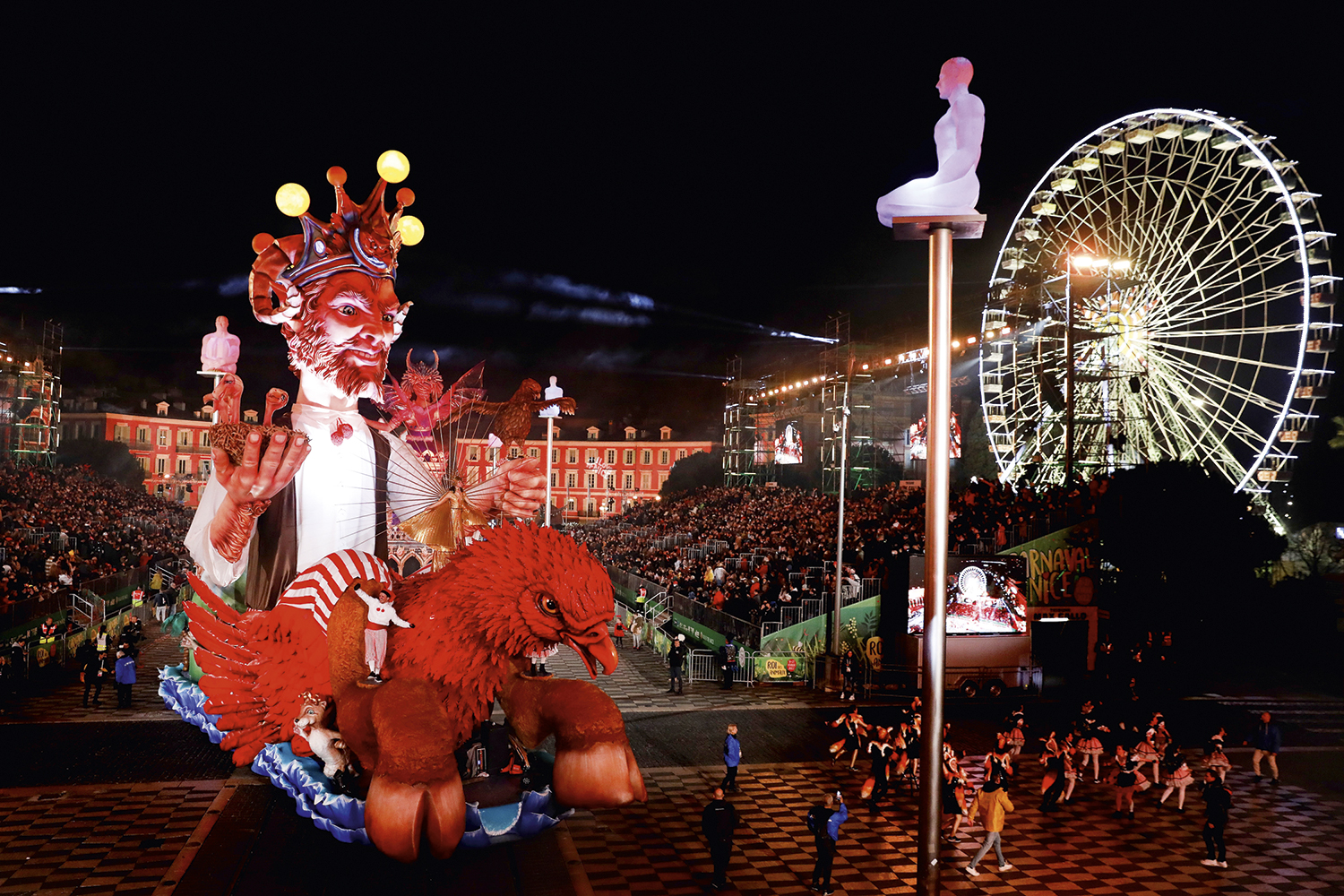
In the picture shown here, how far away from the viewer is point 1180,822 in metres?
12.2

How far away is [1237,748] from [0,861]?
18969 mm

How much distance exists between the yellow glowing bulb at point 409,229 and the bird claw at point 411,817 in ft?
23.9

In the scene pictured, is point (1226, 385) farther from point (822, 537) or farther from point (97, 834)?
point (97, 834)

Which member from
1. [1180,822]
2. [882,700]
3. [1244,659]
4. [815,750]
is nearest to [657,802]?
[815,750]

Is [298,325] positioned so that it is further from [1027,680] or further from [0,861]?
[1027,680]

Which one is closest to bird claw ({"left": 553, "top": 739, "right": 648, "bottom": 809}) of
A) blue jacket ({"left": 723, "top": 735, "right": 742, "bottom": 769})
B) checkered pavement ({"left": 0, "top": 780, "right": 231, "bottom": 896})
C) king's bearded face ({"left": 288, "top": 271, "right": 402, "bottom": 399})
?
blue jacket ({"left": 723, "top": 735, "right": 742, "bottom": 769})

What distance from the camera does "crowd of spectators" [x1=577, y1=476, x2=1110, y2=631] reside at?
23812mm

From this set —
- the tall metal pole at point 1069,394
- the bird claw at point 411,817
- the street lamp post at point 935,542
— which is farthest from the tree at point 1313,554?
the bird claw at point 411,817

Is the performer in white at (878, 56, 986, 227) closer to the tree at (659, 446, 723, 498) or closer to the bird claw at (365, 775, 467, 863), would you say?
the bird claw at (365, 775, 467, 863)

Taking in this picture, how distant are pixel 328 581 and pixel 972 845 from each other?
8.12 meters

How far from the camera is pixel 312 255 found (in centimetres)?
1113

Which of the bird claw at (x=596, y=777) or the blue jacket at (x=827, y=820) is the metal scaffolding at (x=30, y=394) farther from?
the blue jacket at (x=827, y=820)

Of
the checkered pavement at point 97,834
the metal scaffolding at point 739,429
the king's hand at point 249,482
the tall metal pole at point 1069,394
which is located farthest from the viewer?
the metal scaffolding at point 739,429

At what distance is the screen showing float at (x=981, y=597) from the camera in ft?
62.7
